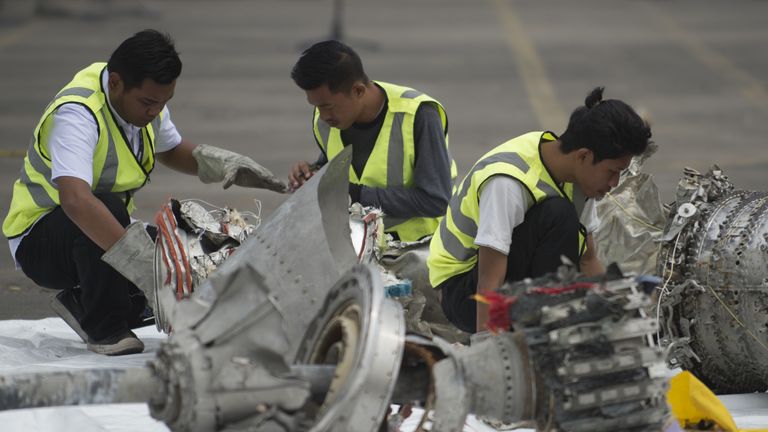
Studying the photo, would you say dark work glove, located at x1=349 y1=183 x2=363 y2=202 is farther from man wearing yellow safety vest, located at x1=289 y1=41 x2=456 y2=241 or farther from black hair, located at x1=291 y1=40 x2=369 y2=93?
black hair, located at x1=291 y1=40 x2=369 y2=93

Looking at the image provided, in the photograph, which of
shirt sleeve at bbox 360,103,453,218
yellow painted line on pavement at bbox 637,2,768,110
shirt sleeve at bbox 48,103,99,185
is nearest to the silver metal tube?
shirt sleeve at bbox 48,103,99,185

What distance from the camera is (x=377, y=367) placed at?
322 centimetres

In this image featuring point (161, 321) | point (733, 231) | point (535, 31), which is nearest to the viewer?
point (733, 231)

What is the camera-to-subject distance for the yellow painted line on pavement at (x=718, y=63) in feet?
42.1

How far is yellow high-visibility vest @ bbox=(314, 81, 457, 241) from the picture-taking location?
18.0ft

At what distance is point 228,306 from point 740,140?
807cm

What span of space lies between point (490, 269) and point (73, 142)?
1757 mm

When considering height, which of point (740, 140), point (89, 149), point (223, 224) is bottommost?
point (740, 140)

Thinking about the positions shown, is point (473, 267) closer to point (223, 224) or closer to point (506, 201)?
point (506, 201)

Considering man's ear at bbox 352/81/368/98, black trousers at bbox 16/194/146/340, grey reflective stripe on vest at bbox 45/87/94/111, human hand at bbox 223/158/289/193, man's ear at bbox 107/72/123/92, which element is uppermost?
man's ear at bbox 107/72/123/92

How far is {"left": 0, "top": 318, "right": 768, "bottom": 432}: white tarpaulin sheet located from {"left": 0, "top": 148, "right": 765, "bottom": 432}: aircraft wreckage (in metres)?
0.92

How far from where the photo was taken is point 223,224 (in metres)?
5.28

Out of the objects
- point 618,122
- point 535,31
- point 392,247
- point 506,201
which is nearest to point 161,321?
point 392,247

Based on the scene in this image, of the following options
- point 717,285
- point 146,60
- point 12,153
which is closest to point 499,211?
point 717,285
